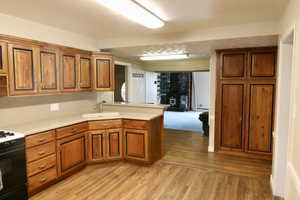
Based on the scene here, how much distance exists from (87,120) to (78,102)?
75cm

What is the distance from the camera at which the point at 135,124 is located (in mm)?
3578

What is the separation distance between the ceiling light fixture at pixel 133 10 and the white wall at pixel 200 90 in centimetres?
876

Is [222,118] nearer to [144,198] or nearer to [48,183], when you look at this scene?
[144,198]

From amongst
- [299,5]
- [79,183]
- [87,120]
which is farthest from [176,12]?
[79,183]

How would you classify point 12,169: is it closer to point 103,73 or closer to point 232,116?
point 103,73

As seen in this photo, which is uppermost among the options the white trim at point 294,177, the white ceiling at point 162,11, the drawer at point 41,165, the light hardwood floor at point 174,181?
the white ceiling at point 162,11

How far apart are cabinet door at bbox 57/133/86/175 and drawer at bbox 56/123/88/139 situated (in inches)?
2.6

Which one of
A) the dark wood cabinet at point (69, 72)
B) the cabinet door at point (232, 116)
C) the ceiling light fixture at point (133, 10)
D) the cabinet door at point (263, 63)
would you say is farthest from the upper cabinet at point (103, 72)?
the cabinet door at point (263, 63)

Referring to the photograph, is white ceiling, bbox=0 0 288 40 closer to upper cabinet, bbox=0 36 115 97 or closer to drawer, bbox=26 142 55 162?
upper cabinet, bbox=0 36 115 97

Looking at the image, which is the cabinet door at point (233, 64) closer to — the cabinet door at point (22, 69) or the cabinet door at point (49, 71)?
the cabinet door at point (49, 71)

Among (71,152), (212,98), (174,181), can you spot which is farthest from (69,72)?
(212,98)

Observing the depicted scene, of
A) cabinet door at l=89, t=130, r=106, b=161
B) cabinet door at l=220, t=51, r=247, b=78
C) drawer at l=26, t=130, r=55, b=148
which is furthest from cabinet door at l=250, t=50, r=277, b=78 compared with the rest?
drawer at l=26, t=130, r=55, b=148

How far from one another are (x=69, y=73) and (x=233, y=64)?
10.4ft

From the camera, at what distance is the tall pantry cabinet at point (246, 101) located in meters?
3.87
